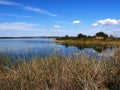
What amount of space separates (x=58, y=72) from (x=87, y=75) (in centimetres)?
52

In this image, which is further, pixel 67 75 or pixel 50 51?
pixel 50 51

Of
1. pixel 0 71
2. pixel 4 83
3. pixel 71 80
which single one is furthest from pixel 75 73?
pixel 0 71

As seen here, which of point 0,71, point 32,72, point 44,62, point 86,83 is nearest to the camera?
point 86,83

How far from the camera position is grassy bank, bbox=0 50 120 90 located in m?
4.68

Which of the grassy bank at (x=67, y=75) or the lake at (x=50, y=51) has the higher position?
the lake at (x=50, y=51)

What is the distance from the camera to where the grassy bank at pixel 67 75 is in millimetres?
4676

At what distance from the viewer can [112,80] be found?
4926mm

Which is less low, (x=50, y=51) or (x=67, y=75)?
(x=50, y=51)

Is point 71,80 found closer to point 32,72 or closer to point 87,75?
point 87,75

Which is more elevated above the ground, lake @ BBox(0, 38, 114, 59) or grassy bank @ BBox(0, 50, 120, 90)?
lake @ BBox(0, 38, 114, 59)

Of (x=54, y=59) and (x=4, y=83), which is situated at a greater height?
(x=54, y=59)

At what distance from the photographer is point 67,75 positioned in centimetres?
507

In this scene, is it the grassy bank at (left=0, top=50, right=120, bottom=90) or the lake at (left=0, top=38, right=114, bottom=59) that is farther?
the lake at (left=0, top=38, right=114, bottom=59)

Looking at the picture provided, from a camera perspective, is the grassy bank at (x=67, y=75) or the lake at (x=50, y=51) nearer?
the grassy bank at (x=67, y=75)
